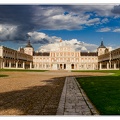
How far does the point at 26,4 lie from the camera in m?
8.14

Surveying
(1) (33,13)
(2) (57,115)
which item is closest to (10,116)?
(2) (57,115)

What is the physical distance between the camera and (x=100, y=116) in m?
5.81

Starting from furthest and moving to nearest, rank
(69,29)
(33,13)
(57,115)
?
(69,29) → (33,13) → (57,115)

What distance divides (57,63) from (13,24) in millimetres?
88072

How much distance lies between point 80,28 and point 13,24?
3.12 m

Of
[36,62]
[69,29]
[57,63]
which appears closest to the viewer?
[69,29]

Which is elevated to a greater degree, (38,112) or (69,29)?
(69,29)

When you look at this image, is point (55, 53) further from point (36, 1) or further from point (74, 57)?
point (36, 1)

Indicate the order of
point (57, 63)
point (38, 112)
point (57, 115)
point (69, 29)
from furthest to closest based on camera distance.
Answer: point (57, 63)
point (69, 29)
point (38, 112)
point (57, 115)

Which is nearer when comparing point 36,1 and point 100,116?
point 100,116

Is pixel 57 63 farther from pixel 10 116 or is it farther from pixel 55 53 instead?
pixel 10 116

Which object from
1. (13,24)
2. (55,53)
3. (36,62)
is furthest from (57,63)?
(13,24)

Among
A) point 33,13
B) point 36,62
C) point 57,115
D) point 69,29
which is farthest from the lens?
point 36,62

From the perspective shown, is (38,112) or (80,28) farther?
(80,28)
